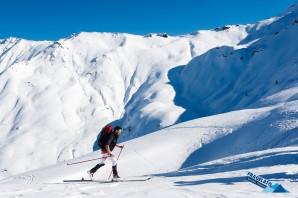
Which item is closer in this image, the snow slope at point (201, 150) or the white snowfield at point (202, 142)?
the white snowfield at point (202, 142)

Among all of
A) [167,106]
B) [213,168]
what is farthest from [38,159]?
[213,168]

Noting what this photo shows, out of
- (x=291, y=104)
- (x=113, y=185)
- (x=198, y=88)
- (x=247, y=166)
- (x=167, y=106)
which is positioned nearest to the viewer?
(x=113, y=185)

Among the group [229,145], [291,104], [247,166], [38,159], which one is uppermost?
[38,159]

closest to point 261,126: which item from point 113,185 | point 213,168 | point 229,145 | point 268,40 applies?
point 229,145

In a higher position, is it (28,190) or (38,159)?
(38,159)

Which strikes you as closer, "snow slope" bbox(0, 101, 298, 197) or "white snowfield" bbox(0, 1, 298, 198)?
"white snowfield" bbox(0, 1, 298, 198)

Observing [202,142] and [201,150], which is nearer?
[201,150]

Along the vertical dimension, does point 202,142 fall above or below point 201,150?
above

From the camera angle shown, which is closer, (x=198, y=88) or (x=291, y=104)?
(x=291, y=104)

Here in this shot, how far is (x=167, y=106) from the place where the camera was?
17425 cm

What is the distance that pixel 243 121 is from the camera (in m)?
65.2

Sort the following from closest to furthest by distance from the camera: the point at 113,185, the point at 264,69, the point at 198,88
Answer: the point at 113,185 → the point at 264,69 → the point at 198,88

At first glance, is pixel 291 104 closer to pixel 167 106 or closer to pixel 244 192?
pixel 244 192

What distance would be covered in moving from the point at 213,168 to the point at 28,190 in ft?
46.4
